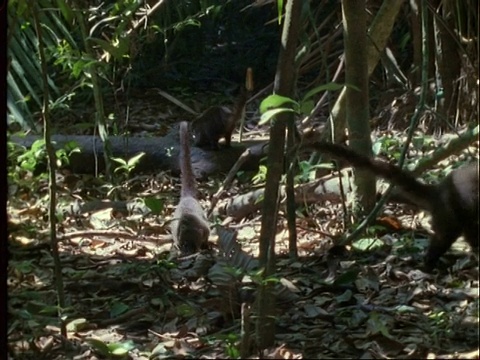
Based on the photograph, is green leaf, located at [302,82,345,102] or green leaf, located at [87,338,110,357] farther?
green leaf, located at [87,338,110,357]

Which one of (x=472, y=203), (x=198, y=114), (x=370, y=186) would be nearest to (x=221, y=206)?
(x=198, y=114)

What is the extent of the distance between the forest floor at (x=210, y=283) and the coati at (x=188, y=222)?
0.02m

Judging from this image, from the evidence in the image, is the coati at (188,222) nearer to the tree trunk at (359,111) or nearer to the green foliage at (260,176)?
the green foliage at (260,176)

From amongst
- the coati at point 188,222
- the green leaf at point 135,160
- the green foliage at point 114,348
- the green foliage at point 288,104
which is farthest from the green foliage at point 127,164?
the green foliage at point 288,104

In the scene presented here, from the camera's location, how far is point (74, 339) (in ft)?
4.85

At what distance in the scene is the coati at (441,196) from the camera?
1.08m

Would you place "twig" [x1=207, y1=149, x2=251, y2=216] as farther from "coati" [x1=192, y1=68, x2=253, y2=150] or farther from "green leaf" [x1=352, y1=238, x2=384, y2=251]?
"green leaf" [x1=352, y1=238, x2=384, y2=251]

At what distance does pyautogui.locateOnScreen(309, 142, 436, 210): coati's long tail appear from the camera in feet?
4.16

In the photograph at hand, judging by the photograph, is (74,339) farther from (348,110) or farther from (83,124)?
(348,110)

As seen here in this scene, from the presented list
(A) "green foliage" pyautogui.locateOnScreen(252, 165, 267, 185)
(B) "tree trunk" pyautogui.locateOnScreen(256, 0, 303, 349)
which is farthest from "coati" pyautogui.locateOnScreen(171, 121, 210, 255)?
(B) "tree trunk" pyautogui.locateOnScreen(256, 0, 303, 349)

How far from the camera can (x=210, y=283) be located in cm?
144

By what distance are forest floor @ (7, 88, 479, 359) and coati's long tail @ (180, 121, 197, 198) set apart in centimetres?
3
